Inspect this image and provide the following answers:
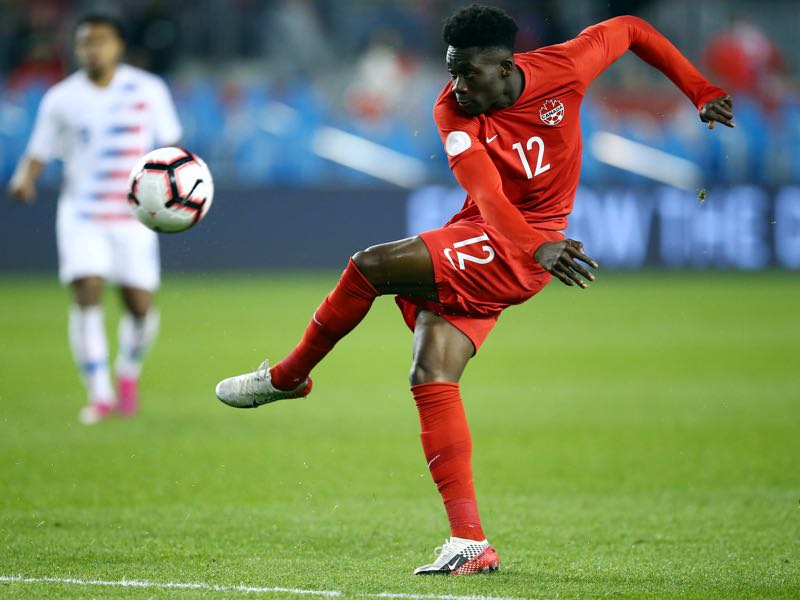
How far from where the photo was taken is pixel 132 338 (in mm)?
8820

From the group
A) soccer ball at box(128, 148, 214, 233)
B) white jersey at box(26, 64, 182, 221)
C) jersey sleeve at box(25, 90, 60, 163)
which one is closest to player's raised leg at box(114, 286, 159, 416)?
white jersey at box(26, 64, 182, 221)

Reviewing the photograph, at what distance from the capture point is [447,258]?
484 centimetres

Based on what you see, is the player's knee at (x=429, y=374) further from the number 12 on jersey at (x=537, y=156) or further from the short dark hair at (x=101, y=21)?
the short dark hair at (x=101, y=21)

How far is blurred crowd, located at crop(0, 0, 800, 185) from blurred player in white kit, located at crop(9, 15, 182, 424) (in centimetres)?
753

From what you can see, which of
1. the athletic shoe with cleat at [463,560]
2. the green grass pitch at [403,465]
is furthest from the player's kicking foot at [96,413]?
the athletic shoe with cleat at [463,560]

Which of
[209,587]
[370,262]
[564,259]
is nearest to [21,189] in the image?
[370,262]

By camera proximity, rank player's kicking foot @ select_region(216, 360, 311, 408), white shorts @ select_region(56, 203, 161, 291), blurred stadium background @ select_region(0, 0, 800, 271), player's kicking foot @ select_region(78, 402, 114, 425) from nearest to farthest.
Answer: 1. player's kicking foot @ select_region(216, 360, 311, 408)
2. player's kicking foot @ select_region(78, 402, 114, 425)
3. white shorts @ select_region(56, 203, 161, 291)
4. blurred stadium background @ select_region(0, 0, 800, 271)

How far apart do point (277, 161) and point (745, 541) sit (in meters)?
12.5

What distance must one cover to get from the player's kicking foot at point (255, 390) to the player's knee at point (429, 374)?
0.69 m

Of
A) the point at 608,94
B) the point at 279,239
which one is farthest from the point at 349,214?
the point at 608,94

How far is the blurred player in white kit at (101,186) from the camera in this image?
28.3 feet

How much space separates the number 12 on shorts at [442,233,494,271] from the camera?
4845 mm

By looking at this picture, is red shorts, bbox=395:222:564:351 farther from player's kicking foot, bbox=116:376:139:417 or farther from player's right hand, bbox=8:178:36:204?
player's kicking foot, bbox=116:376:139:417

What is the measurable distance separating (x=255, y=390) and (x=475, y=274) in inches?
44.9
